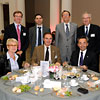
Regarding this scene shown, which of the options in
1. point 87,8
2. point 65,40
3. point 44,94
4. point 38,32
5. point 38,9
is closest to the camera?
point 44,94

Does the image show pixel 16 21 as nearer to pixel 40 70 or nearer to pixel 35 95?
pixel 40 70

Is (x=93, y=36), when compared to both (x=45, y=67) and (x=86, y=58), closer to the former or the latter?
(x=86, y=58)

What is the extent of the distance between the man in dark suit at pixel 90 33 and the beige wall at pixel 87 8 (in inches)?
213

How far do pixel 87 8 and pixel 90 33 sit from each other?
6.09 m

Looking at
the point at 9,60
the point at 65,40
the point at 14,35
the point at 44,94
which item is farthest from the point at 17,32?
the point at 44,94

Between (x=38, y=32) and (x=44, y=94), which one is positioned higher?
(x=38, y=32)

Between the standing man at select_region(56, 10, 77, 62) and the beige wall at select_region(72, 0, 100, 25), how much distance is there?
547 cm

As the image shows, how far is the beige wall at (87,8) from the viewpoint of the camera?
8.95 metres

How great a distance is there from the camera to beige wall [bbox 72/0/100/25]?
8.95m

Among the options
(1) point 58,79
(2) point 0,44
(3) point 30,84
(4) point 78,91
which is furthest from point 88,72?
(2) point 0,44

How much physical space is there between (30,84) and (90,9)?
26.2 feet

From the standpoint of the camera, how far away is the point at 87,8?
9430 millimetres

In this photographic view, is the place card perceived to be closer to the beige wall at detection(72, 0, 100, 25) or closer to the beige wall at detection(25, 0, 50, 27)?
the beige wall at detection(72, 0, 100, 25)

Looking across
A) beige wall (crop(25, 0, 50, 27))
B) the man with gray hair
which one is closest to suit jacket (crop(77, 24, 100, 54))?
the man with gray hair
